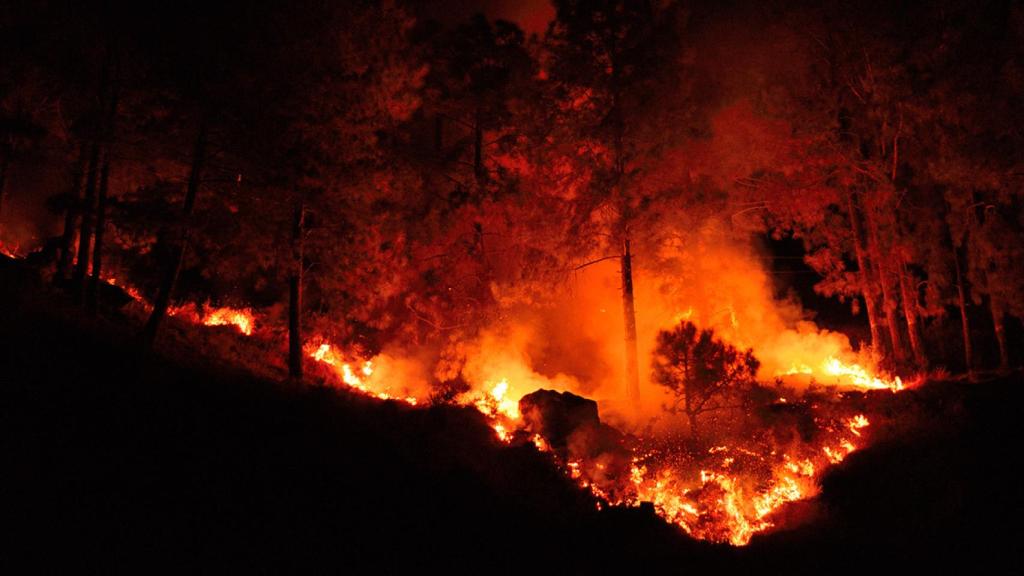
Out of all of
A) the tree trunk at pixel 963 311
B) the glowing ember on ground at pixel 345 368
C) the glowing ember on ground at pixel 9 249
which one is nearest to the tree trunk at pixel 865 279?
the tree trunk at pixel 963 311

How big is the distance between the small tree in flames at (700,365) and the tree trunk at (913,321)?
25.1 feet

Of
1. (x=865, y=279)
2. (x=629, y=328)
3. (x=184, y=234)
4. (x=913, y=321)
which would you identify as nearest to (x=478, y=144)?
(x=629, y=328)

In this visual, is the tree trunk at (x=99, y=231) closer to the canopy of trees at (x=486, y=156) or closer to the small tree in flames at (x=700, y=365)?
the canopy of trees at (x=486, y=156)

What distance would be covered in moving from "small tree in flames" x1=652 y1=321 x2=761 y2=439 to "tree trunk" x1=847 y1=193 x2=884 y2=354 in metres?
7.82

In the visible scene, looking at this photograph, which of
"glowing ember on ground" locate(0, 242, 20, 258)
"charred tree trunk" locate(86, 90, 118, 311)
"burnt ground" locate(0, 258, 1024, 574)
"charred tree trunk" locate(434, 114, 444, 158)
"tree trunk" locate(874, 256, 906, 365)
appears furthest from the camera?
"charred tree trunk" locate(434, 114, 444, 158)

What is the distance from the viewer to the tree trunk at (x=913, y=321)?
16.8m

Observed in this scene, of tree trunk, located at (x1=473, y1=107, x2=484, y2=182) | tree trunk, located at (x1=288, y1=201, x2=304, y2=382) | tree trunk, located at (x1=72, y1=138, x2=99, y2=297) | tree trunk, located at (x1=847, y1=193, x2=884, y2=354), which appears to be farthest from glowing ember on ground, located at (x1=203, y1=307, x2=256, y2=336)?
tree trunk, located at (x1=847, y1=193, x2=884, y2=354)

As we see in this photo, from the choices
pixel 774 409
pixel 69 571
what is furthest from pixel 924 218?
pixel 69 571

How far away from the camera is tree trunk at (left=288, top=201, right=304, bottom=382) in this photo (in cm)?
1425

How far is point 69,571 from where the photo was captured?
5.84m

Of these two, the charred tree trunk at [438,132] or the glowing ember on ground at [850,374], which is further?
the charred tree trunk at [438,132]

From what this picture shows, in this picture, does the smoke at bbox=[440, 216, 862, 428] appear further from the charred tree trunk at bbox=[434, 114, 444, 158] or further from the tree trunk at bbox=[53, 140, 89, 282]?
the tree trunk at bbox=[53, 140, 89, 282]

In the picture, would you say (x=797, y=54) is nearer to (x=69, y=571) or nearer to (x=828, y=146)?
(x=828, y=146)

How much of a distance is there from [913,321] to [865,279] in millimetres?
1701
